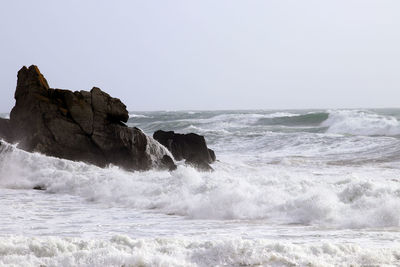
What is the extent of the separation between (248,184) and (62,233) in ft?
13.3

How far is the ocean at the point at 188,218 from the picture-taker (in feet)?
16.6

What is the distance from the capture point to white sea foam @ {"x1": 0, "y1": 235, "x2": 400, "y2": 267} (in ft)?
16.0

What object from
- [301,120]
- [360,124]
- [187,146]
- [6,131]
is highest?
[6,131]

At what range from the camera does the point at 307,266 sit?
190 inches

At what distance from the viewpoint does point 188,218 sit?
803cm

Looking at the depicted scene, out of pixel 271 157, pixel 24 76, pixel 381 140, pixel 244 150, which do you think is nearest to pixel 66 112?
pixel 24 76

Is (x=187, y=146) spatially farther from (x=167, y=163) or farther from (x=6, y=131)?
(x=6, y=131)

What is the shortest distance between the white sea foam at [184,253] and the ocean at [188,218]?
0.01 m

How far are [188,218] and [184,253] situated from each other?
2.84 meters

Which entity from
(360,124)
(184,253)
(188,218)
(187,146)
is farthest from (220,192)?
(360,124)

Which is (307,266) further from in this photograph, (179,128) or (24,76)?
(179,128)

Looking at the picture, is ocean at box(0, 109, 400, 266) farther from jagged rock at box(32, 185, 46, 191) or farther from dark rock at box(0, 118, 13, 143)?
dark rock at box(0, 118, 13, 143)

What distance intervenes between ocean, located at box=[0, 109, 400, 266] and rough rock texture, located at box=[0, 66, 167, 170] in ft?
2.51

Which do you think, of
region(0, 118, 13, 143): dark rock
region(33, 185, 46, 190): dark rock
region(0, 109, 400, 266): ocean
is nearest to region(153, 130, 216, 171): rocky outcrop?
region(0, 109, 400, 266): ocean
